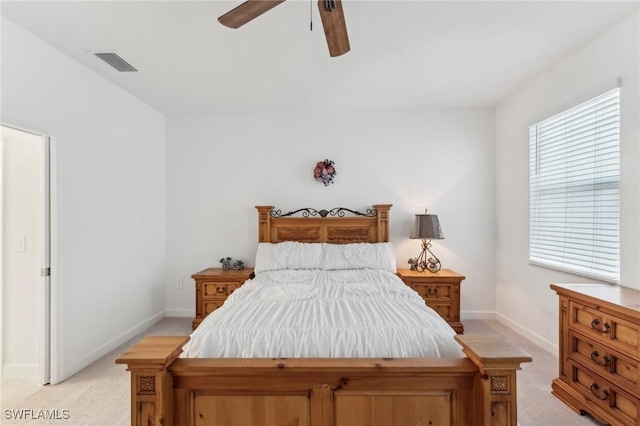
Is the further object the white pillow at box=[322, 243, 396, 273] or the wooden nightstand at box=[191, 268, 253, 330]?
the wooden nightstand at box=[191, 268, 253, 330]

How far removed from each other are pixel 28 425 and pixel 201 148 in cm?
312

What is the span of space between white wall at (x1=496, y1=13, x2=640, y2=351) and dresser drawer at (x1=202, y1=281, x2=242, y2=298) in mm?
3298

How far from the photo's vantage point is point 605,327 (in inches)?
71.6

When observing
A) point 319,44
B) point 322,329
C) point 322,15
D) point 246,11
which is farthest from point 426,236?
point 246,11

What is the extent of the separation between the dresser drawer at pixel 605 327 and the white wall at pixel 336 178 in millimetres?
1817

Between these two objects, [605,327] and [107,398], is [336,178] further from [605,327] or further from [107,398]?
[107,398]

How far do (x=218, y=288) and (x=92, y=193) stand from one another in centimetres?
161

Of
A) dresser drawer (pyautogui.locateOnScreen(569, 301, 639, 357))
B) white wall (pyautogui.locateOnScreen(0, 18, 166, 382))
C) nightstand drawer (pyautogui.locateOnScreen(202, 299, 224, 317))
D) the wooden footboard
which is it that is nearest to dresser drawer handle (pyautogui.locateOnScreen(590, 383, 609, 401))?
dresser drawer (pyautogui.locateOnScreen(569, 301, 639, 357))

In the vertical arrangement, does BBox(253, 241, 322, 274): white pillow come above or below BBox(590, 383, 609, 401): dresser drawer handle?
above

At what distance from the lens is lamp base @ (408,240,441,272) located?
3.66 metres

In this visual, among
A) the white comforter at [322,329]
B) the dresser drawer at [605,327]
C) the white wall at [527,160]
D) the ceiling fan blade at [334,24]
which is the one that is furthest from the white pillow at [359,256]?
the ceiling fan blade at [334,24]

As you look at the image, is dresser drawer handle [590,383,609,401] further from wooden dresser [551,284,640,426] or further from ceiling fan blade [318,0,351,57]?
ceiling fan blade [318,0,351,57]

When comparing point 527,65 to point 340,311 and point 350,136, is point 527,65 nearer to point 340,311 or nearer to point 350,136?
point 350,136

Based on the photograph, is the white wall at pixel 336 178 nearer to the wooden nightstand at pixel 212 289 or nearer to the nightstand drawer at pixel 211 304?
the wooden nightstand at pixel 212 289
